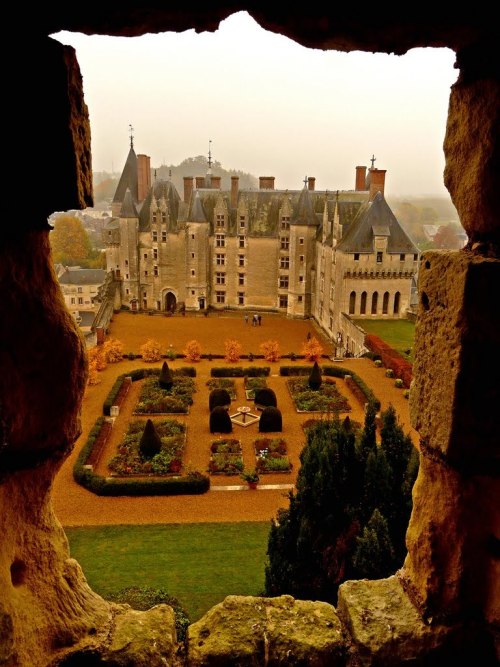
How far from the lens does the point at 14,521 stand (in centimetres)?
294

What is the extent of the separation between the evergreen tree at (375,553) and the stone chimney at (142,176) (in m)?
43.9

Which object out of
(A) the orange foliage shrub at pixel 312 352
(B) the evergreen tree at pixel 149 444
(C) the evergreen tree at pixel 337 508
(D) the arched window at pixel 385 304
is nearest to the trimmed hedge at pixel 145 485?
(B) the evergreen tree at pixel 149 444

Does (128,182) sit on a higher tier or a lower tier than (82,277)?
higher

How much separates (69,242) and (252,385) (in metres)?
48.4

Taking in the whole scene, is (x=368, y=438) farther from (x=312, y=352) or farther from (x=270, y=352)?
(x=312, y=352)

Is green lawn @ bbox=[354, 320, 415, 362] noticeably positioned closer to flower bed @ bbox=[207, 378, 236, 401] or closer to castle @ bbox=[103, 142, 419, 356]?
castle @ bbox=[103, 142, 419, 356]

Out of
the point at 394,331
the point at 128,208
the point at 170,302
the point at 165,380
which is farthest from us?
the point at 170,302

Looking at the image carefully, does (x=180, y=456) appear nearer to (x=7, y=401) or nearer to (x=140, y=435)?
(x=140, y=435)

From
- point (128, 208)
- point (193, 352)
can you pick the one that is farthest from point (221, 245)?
→ point (193, 352)

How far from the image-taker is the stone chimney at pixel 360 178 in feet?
156

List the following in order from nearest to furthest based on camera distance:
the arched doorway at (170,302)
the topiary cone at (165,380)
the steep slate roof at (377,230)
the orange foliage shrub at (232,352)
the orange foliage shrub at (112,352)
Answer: the topiary cone at (165,380) < the orange foliage shrub at (112,352) < the orange foliage shrub at (232,352) < the steep slate roof at (377,230) < the arched doorway at (170,302)

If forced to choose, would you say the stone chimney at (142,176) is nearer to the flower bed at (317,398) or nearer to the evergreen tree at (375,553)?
the flower bed at (317,398)

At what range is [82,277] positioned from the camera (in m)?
55.6

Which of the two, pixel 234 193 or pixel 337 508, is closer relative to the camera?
pixel 337 508
